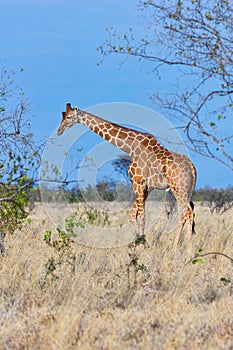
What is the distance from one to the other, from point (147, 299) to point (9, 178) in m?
3.39

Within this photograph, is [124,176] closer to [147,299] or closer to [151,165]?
[151,165]

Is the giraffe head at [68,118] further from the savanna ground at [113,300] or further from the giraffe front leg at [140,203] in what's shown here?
the savanna ground at [113,300]

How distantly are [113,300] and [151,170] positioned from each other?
528 cm

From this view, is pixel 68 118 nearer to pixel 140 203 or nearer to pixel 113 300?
pixel 140 203

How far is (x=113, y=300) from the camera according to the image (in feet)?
21.6

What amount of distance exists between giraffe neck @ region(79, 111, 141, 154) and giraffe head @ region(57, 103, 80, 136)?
19 centimetres

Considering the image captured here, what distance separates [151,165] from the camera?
38.2 ft

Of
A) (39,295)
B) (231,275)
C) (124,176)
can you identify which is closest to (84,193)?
(124,176)

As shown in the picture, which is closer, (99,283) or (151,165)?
(99,283)

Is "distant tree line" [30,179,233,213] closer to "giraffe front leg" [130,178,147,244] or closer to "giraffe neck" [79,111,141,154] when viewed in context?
"giraffe front leg" [130,178,147,244]

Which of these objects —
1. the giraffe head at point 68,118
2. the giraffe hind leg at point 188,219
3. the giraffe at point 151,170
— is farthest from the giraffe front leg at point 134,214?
the giraffe head at point 68,118

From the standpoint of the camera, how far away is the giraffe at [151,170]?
11531 millimetres

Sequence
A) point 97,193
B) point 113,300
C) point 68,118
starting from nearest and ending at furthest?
point 113,300 → point 68,118 → point 97,193

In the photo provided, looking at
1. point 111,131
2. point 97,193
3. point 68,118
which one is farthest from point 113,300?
point 111,131
